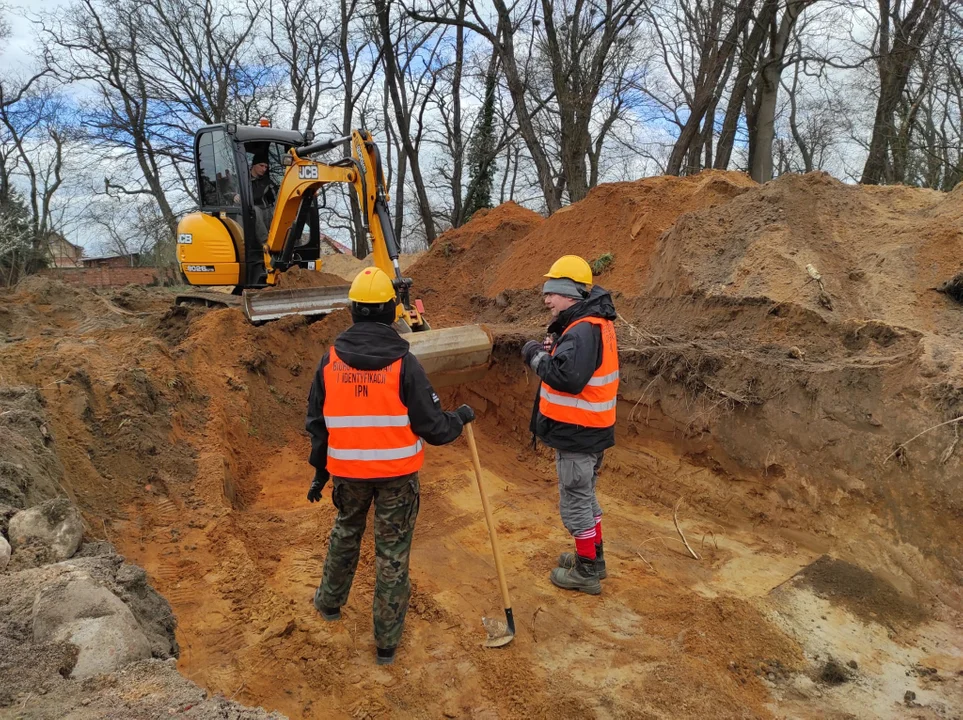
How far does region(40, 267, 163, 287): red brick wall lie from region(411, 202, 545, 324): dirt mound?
12.8 metres

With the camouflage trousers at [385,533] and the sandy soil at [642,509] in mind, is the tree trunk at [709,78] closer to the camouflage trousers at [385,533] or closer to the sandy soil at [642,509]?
the sandy soil at [642,509]

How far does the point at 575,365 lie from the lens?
376 cm

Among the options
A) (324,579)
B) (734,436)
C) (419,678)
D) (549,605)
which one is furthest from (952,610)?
(324,579)

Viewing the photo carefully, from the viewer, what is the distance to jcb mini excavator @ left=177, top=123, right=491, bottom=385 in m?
6.82

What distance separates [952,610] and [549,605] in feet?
8.42

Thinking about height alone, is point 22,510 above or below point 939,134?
below

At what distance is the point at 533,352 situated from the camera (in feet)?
13.4

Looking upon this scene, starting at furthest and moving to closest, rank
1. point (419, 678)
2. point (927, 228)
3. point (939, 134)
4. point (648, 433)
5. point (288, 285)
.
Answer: point (939, 134) < point (288, 285) < point (927, 228) < point (648, 433) < point (419, 678)

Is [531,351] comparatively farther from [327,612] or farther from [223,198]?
[223,198]

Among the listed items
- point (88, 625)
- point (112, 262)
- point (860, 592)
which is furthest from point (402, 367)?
point (112, 262)

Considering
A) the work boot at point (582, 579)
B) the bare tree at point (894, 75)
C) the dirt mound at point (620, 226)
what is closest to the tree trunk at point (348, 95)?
the dirt mound at point (620, 226)

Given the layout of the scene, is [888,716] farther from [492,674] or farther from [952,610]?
[492,674]

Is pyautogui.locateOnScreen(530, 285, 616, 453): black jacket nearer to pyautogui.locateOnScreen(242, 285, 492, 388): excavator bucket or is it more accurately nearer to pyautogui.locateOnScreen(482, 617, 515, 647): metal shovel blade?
pyautogui.locateOnScreen(482, 617, 515, 647): metal shovel blade

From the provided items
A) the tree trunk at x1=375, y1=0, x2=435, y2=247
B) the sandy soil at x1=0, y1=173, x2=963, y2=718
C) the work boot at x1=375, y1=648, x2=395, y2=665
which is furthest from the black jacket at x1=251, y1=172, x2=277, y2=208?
the tree trunk at x1=375, y1=0, x2=435, y2=247
